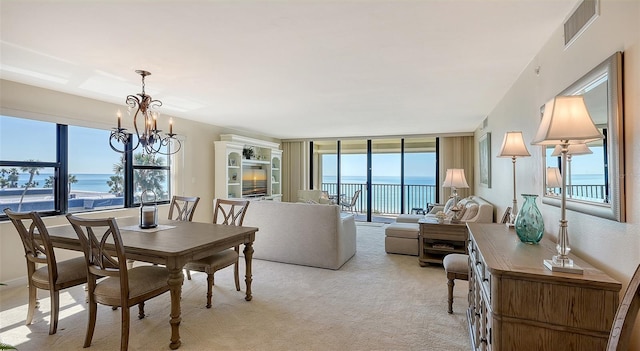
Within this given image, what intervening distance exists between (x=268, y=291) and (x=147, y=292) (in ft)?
4.28

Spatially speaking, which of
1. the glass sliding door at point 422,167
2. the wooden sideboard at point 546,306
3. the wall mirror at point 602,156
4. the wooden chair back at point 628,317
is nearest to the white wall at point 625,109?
the wall mirror at point 602,156

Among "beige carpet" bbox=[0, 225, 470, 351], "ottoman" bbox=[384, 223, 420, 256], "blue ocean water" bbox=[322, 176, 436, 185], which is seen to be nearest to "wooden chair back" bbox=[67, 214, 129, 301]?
"beige carpet" bbox=[0, 225, 470, 351]

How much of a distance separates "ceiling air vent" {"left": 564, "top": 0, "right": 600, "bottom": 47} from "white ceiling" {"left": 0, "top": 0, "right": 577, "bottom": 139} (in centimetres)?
9

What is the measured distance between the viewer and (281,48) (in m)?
2.43

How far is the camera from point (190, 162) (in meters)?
5.64

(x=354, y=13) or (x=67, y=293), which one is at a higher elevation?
(x=354, y=13)

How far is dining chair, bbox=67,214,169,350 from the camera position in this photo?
2004 mm

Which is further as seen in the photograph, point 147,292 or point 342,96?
point 342,96

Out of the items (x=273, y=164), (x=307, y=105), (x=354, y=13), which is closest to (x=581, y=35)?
(x=354, y=13)

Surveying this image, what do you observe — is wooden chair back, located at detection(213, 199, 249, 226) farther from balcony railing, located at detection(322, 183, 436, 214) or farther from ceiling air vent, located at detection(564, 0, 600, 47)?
balcony railing, located at detection(322, 183, 436, 214)

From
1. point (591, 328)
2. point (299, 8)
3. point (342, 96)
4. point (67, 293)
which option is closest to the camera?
point (591, 328)

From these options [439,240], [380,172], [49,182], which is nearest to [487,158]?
[439,240]

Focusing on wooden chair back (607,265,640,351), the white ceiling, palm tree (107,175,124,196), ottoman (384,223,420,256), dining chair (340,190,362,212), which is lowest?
ottoman (384,223,420,256)

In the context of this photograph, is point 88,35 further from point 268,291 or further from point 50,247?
point 268,291
